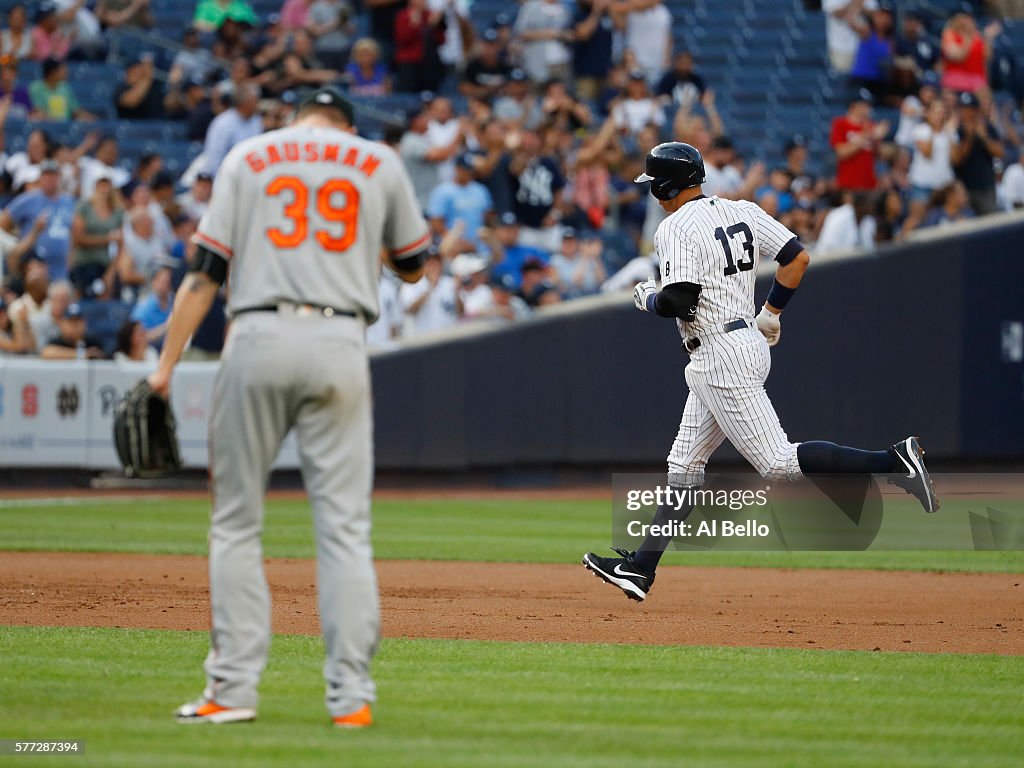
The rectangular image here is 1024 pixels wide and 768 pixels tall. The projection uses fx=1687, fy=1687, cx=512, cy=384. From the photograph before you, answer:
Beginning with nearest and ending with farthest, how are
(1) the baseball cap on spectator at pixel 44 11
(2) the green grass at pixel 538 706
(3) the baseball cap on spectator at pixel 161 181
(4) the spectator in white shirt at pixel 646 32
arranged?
(2) the green grass at pixel 538 706 → (3) the baseball cap on spectator at pixel 161 181 → (1) the baseball cap on spectator at pixel 44 11 → (4) the spectator in white shirt at pixel 646 32

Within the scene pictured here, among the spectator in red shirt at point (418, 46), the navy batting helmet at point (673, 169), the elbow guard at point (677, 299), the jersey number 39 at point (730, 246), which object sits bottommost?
the elbow guard at point (677, 299)

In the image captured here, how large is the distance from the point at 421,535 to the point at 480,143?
7.06 metres

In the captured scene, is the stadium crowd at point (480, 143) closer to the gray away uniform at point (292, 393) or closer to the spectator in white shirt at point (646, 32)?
the spectator in white shirt at point (646, 32)

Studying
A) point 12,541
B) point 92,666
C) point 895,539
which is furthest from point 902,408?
point 92,666

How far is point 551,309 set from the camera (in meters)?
16.8

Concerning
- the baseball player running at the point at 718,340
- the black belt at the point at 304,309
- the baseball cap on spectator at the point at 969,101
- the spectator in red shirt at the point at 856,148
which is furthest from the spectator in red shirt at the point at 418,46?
the black belt at the point at 304,309

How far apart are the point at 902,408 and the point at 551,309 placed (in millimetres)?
3827

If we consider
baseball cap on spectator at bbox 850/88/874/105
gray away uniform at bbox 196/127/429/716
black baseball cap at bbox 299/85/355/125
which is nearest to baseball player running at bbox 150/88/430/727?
gray away uniform at bbox 196/127/429/716

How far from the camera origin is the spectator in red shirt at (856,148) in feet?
60.6

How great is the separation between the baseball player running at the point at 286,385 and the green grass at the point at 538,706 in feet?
0.82

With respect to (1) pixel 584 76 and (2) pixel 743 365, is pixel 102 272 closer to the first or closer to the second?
(1) pixel 584 76

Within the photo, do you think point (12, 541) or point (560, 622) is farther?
point (12, 541)

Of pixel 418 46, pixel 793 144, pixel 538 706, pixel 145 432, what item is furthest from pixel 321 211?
pixel 418 46

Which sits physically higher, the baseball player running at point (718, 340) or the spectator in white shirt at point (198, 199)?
the spectator in white shirt at point (198, 199)
